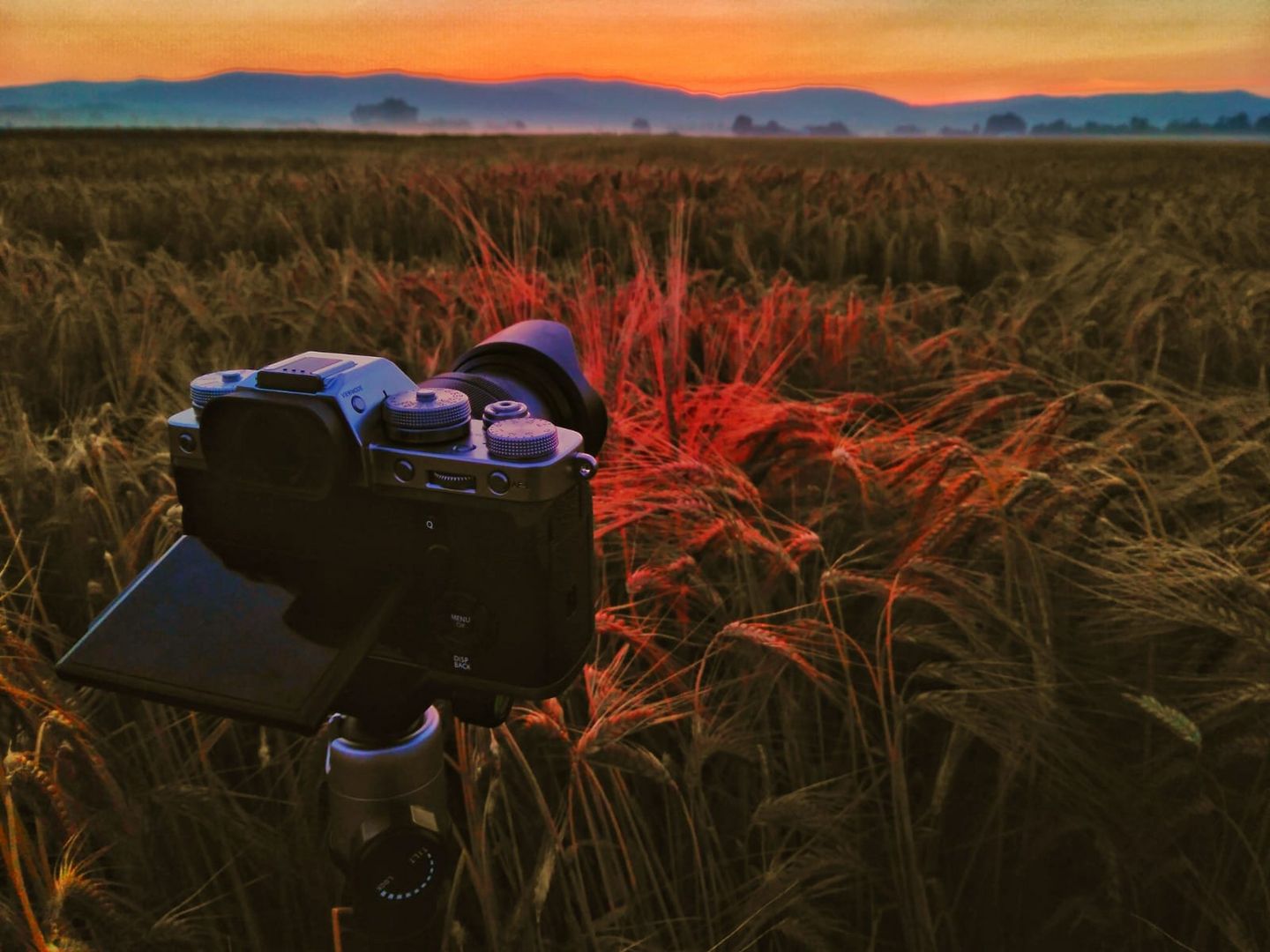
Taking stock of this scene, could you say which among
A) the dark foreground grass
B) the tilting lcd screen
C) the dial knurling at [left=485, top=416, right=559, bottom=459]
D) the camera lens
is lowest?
the dark foreground grass

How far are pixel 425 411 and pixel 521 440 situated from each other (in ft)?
0.42

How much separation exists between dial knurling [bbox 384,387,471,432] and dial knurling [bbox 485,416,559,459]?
5cm

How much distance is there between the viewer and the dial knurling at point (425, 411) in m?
1.09

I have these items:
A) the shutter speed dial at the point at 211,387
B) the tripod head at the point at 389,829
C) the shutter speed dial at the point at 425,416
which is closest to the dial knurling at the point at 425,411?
the shutter speed dial at the point at 425,416

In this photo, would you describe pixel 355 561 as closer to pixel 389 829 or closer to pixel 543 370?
pixel 389 829

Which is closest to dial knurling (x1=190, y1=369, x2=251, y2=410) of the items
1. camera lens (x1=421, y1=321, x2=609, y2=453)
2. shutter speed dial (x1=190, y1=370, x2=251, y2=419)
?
shutter speed dial (x1=190, y1=370, x2=251, y2=419)

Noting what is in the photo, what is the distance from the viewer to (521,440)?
106cm

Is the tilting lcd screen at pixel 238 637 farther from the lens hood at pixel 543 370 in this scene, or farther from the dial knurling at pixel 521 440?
the lens hood at pixel 543 370

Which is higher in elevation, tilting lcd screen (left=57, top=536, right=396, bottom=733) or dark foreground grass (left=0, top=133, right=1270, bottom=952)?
tilting lcd screen (left=57, top=536, right=396, bottom=733)

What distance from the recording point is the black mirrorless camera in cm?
107

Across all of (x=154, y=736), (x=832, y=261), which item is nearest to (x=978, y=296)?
(x=832, y=261)

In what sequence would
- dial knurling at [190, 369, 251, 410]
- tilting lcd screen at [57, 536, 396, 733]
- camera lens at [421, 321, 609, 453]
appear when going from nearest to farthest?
tilting lcd screen at [57, 536, 396, 733] < dial knurling at [190, 369, 251, 410] < camera lens at [421, 321, 609, 453]

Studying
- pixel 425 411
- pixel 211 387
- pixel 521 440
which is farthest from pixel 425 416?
pixel 211 387

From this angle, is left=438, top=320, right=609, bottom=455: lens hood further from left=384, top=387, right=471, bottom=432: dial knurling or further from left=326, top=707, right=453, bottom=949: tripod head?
left=326, top=707, right=453, bottom=949: tripod head
